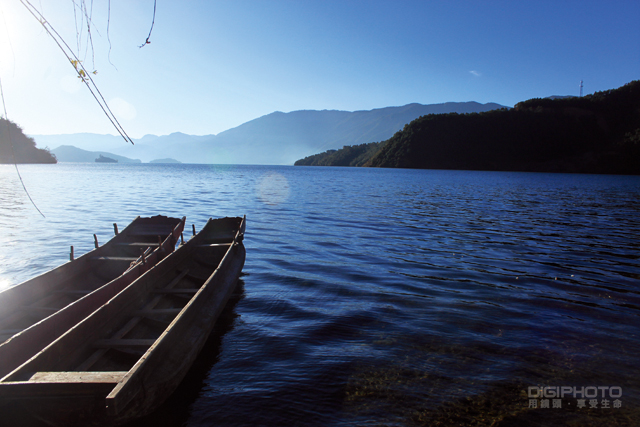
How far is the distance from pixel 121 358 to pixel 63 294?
3312 mm

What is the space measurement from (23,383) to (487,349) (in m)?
6.63

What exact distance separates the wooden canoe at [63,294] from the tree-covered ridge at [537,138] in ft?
446

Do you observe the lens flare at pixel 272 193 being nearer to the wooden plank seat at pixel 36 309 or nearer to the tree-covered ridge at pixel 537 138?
the wooden plank seat at pixel 36 309

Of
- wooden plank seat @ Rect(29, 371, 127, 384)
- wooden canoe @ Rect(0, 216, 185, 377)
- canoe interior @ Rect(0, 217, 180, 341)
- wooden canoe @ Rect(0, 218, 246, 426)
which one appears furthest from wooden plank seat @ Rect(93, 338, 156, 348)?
canoe interior @ Rect(0, 217, 180, 341)

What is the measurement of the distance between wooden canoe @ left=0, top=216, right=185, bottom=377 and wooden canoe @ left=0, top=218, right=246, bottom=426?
550mm

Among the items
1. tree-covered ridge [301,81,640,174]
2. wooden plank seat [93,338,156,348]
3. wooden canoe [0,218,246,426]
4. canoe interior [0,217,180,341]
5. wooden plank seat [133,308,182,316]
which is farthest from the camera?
tree-covered ridge [301,81,640,174]

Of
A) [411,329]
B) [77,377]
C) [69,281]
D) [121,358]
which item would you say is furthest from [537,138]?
[77,377]

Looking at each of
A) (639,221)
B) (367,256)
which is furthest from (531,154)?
(367,256)

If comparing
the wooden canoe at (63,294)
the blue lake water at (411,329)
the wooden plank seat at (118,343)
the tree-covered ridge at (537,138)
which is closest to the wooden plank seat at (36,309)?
the wooden canoe at (63,294)

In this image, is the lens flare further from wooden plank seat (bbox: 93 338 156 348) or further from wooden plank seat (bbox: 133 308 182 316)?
wooden plank seat (bbox: 93 338 156 348)

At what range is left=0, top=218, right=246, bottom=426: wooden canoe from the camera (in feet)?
11.7

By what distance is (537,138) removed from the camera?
125250 mm

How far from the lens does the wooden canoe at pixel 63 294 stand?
463 cm

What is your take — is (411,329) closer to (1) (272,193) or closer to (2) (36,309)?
(2) (36,309)
